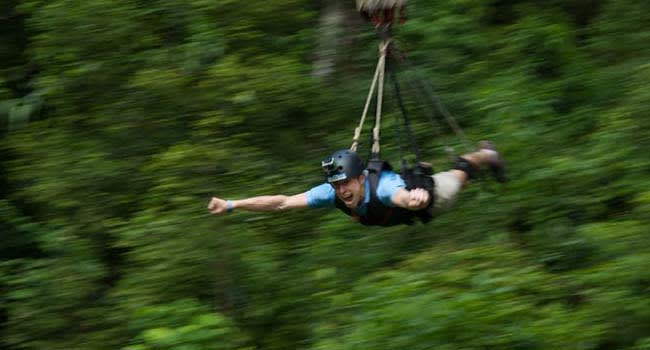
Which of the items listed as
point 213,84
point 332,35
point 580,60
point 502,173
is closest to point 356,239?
point 502,173

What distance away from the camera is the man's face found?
6.41 m

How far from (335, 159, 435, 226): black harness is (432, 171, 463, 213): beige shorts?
6 cm

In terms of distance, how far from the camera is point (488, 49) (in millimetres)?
9133

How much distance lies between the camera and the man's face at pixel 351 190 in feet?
21.0

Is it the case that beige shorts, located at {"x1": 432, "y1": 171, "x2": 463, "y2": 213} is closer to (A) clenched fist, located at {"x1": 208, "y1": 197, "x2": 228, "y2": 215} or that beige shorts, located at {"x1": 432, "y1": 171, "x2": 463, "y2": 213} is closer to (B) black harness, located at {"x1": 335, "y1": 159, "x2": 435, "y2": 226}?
(B) black harness, located at {"x1": 335, "y1": 159, "x2": 435, "y2": 226}

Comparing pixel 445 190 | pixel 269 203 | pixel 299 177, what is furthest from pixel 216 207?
pixel 299 177

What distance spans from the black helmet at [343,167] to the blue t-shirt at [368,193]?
11cm

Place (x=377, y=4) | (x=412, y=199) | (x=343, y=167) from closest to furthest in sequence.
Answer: (x=412, y=199)
(x=343, y=167)
(x=377, y=4)

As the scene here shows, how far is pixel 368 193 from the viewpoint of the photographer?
21.1 feet

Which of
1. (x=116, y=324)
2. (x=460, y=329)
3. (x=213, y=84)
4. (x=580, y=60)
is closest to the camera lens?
(x=460, y=329)

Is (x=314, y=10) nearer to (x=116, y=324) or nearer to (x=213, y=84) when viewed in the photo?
(x=213, y=84)

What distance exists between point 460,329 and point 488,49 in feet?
13.1

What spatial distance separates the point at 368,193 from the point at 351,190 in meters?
0.10

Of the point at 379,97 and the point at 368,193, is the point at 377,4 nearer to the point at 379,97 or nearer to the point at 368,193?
the point at 379,97
